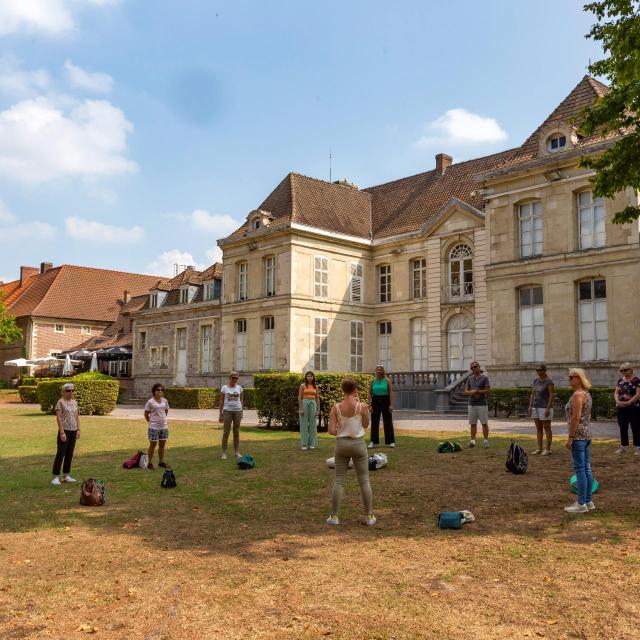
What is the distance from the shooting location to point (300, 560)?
20.3 ft

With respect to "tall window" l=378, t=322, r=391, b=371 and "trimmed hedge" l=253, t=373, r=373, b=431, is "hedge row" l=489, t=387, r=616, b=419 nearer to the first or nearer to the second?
"trimmed hedge" l=253, t=373, r=373, b=431

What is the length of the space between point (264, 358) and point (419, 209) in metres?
11.3

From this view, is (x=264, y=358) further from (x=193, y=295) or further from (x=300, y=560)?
(x=300, y=560)

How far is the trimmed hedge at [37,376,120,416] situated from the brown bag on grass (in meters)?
18.4

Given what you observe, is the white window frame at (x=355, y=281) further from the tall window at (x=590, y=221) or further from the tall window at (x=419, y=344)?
the tall window at (x=590, y=221)

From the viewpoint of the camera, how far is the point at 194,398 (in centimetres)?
3266

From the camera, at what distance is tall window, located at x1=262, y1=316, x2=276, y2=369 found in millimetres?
34156

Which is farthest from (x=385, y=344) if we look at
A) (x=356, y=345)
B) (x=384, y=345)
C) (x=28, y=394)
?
(x=28, y=394)

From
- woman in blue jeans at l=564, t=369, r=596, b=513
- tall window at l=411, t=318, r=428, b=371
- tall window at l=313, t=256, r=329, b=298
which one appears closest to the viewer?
woman in blue jeans at l=564, t=369, r=596, b=513

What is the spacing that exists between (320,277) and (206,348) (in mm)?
8988

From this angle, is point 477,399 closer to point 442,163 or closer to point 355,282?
point 355,282

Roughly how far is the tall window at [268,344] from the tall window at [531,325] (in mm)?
12992

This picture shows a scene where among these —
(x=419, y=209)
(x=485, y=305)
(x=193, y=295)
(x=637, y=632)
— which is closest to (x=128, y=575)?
(x=637, y=632)

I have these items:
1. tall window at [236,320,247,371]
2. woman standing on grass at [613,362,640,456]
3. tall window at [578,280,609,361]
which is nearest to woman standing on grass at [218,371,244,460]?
woman standing on grass at [613,362,640,456]
